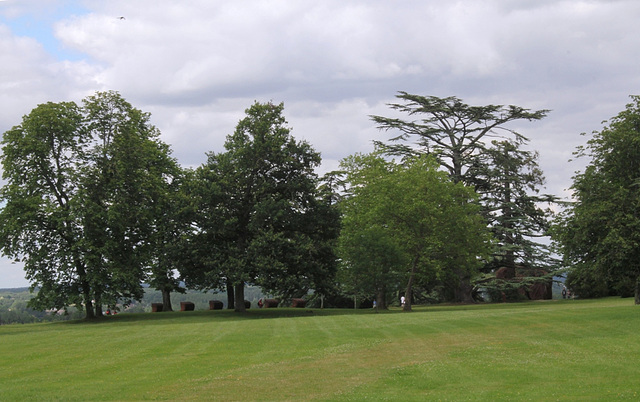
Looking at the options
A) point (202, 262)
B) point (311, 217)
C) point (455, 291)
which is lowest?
point (455, 291)

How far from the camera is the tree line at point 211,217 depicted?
45656mm

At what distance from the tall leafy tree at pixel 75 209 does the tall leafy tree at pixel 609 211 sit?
1194 inches

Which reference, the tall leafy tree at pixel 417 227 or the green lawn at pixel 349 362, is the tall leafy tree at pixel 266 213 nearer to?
the tall leafy tree at pixel 417 227

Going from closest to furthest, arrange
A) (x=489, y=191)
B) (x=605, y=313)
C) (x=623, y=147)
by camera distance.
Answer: (x=605, y=313)
(x=623, y=147)
(x=489, y=191)

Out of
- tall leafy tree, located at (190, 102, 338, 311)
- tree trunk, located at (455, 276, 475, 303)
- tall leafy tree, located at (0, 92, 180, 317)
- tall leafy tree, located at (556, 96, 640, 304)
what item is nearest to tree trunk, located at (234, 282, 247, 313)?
tall leafy tree, located at (190, 102, 338, 311)

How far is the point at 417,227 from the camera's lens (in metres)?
51.2

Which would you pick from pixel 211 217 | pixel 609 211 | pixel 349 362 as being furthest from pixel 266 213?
pixel 349 362

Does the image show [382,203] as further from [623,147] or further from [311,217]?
[623,147]

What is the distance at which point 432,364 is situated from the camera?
1866 centimetres

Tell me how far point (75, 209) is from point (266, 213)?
13806 mm

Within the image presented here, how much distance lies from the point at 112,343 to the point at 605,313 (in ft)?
76.4

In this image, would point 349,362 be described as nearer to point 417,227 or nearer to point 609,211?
point 609,211

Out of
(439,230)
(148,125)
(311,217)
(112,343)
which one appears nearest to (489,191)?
(439,230)

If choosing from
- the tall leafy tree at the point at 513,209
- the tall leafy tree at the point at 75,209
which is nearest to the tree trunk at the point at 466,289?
the tall leafy tree at the point at 513,209
